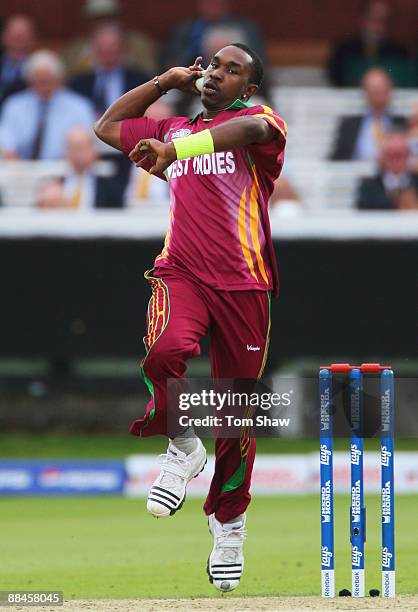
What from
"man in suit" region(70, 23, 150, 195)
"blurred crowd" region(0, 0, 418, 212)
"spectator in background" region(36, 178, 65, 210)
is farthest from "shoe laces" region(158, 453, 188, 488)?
"man in suit" region(70, 23, 150, 195)

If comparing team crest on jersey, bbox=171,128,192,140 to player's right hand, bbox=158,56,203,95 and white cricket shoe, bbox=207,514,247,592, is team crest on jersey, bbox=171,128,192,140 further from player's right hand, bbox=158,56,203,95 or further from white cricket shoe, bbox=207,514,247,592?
white cricket shoe, bbox=207,514,247,592

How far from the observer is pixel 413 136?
1062cm

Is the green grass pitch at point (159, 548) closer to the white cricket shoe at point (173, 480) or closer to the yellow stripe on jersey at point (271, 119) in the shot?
the white cricket shoe at point (173, 480)

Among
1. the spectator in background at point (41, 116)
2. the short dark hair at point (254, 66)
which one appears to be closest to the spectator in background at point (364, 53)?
the spectator in background at point (41, 116)

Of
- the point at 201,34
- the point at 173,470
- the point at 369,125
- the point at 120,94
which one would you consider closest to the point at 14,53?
the point at 120,94

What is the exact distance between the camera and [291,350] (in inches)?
407

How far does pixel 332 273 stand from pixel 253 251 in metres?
4.82

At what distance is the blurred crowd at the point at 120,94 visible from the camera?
10305mm

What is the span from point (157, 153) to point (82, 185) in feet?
17.4

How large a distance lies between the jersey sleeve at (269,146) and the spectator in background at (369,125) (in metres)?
5.40

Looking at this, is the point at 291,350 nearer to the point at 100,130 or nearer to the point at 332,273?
the point at 332,273

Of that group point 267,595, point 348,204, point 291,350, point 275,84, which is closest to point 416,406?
point 291,350

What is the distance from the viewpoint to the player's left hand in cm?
510

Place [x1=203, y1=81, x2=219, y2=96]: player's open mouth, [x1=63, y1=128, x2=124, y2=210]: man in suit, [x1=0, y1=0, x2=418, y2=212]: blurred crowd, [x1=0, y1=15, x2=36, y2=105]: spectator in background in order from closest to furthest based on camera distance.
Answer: [x1=203, y1=81, x2=219, y2=96]: player's open mouth, [x1=63, y1=128, x2=124, y2=210]: man in suit, [x1=0, y1=0, x2=418, y2=212]: blurred crowd, [x1=0, y1=15, x2=36, y2=105]: spectator in background
